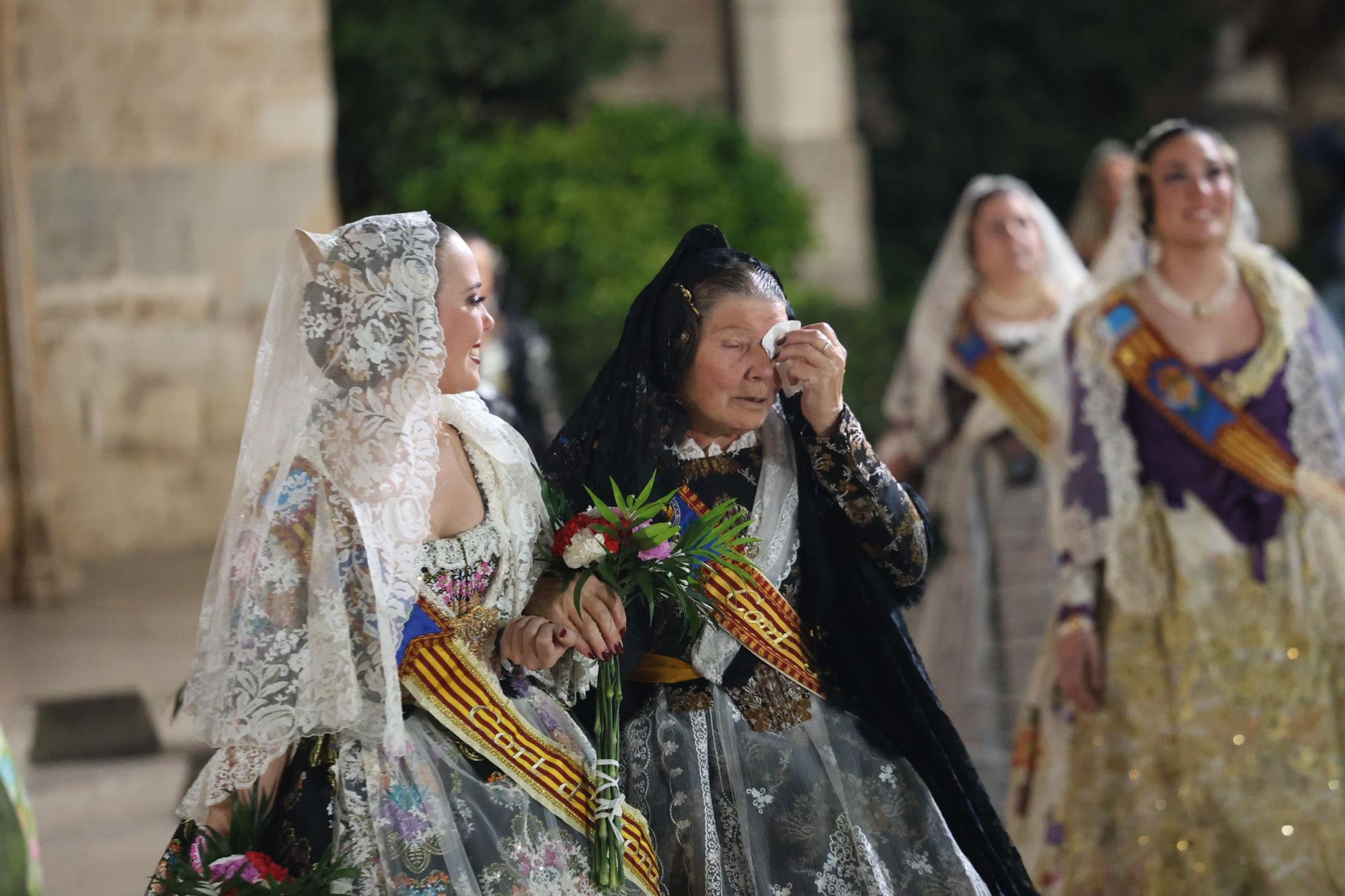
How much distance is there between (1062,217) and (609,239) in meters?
5.51

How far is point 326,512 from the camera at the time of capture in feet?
9.43

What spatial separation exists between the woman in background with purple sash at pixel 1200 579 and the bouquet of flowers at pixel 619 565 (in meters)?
1.84

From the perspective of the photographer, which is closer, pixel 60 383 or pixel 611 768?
pixel 611 768

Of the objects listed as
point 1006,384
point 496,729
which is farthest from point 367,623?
point 1006,384

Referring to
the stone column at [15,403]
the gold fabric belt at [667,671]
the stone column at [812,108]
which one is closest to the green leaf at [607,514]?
the gold fabric belt at [667,671]

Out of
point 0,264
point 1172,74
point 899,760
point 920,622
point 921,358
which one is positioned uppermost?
point 1172,74

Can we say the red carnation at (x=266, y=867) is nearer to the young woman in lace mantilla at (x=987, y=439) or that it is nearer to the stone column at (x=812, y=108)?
the young woman in lace mantilla at (x=987, y=439)

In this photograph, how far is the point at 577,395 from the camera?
10070 millimetres

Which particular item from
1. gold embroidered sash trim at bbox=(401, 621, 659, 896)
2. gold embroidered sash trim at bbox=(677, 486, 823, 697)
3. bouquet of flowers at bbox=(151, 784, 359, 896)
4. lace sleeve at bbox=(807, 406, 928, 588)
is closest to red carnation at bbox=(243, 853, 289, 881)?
bouquet of flowers at bbox=(151, 784, 359, 896)

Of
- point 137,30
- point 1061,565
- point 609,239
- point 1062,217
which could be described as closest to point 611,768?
point 1061,565

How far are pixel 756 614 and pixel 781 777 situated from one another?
304 millimetres

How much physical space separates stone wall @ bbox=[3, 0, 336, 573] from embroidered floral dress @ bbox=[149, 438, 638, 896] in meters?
5.95

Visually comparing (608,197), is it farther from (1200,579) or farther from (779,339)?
(779,339)

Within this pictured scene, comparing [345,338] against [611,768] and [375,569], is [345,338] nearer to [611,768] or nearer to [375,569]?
[375,569]
